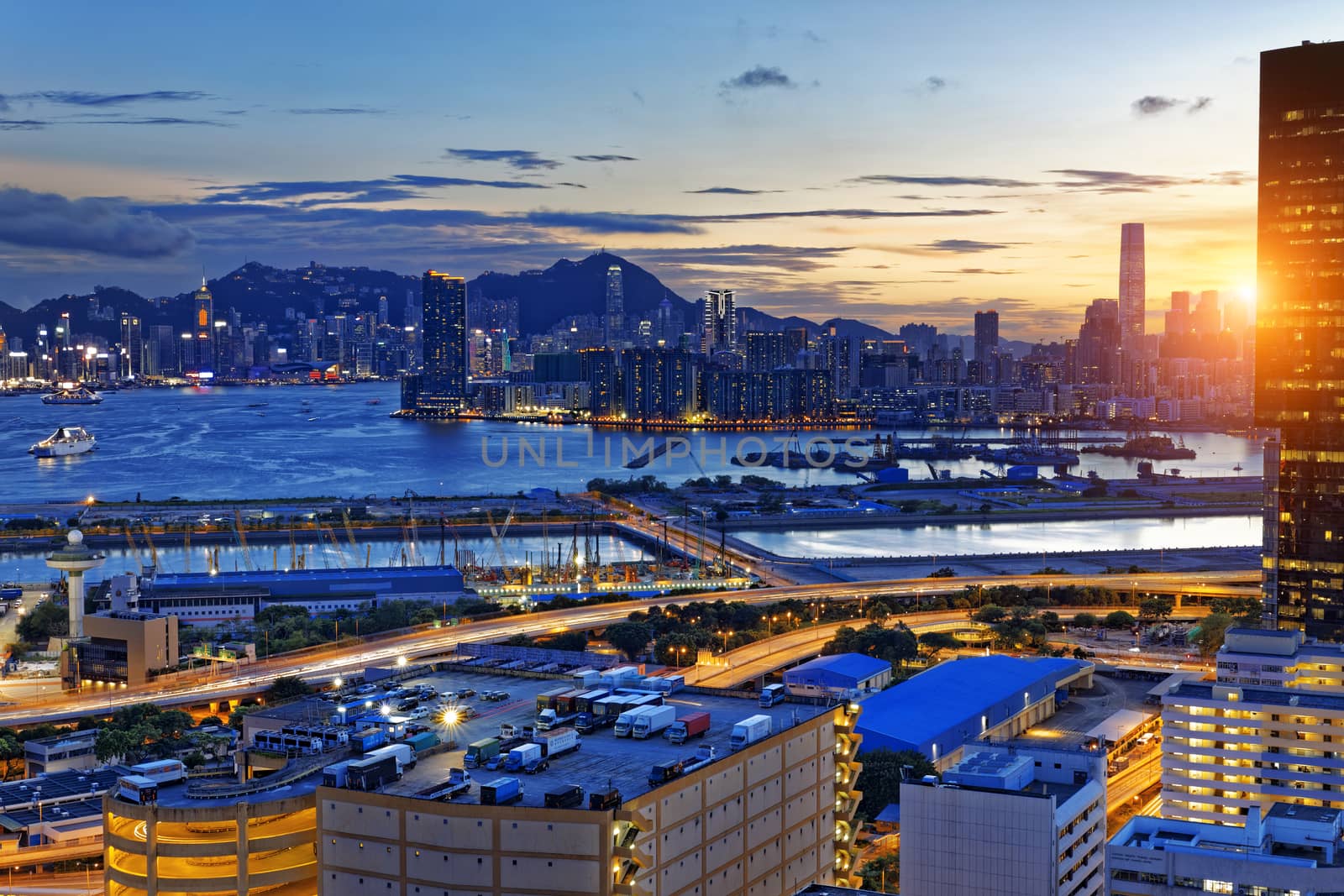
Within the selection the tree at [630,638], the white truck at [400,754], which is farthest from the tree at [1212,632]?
the white truck at [400,754]

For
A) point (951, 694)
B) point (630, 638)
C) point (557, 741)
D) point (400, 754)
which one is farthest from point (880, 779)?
point (630, 638)

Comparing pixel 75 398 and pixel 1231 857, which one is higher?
pixel 75 398

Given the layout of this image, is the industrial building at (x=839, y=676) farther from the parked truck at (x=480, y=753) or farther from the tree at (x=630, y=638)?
the parked truck at (x=480, y=753)

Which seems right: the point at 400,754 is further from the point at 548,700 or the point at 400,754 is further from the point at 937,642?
the point at 937,642

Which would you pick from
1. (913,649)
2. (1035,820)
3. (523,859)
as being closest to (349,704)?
(523,859)

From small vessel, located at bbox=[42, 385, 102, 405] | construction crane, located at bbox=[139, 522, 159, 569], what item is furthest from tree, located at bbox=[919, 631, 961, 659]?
small vessel, located at bbox=[42, 385, 102, 405]

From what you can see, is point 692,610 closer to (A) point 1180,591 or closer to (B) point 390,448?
(A) point 1180,591

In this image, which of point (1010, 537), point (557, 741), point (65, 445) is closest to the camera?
point (557, 741)
